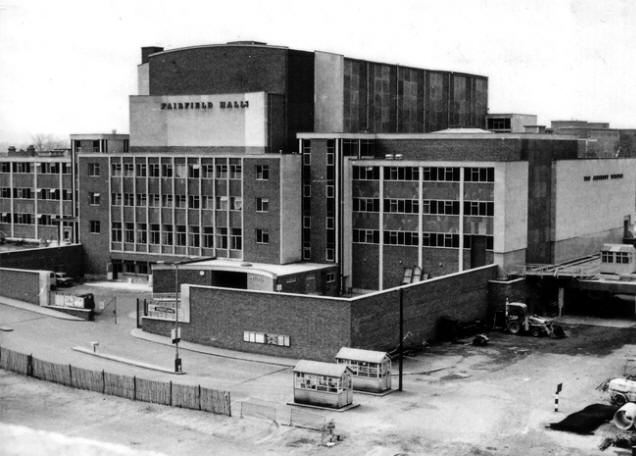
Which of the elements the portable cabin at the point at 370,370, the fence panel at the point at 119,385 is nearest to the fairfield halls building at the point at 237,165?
the portable cabin at the point at 370,370

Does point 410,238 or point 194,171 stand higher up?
point 194,171

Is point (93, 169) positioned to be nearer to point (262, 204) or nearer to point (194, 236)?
point (194, 236)

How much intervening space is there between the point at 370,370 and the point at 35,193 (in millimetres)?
65684

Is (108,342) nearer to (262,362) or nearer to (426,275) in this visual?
(262,362)

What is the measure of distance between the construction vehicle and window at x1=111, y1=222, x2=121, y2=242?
40125 millimetres

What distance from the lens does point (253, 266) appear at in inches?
3270

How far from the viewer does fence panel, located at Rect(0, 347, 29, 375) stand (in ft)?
199

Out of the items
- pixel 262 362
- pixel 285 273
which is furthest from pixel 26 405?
pixel 285 273

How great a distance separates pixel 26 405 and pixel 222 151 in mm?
41673

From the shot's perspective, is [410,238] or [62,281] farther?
[62,281]

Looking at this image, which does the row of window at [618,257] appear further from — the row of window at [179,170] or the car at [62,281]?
the car at [62,281]

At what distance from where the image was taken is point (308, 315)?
6391cm

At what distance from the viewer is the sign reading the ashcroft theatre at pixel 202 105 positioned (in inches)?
3516

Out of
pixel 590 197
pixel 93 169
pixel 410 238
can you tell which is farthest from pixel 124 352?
pixel 590 197
